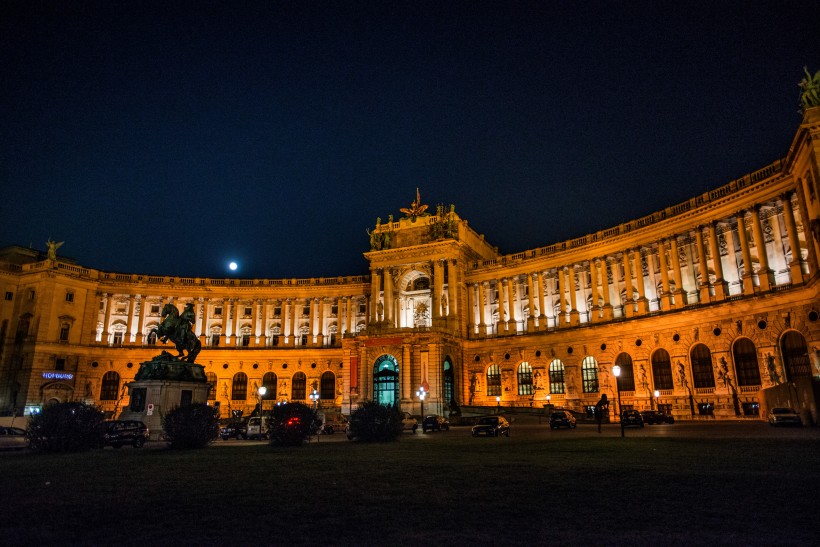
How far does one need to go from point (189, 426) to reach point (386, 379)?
41711 mm

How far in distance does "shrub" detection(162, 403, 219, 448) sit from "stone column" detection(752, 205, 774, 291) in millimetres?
41965

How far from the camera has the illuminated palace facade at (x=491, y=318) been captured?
43.2 m

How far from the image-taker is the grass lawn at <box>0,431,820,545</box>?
7387 millimetres

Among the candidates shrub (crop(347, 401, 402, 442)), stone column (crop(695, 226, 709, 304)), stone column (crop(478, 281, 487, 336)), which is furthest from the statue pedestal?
stone column (crop(478, 281, 487, 336))

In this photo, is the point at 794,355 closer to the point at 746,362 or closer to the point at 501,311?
the point at 746,362

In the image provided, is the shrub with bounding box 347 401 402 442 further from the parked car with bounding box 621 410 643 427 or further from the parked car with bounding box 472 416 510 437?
the parked car with bounding box 621 410 643 427

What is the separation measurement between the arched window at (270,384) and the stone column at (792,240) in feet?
199

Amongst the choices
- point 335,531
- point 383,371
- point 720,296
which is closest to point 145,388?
point 335,531

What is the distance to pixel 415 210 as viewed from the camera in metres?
72.4

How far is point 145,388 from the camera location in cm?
2914

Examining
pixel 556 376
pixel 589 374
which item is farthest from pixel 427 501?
pixel 556 376

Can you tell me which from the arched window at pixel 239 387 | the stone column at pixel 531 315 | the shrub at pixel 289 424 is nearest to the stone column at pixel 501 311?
the stone column at pixel 531 315

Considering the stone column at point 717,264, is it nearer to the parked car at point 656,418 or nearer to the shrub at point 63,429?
the parked car at point 656,418

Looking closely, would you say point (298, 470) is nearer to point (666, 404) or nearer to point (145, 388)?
point (145, 388)
